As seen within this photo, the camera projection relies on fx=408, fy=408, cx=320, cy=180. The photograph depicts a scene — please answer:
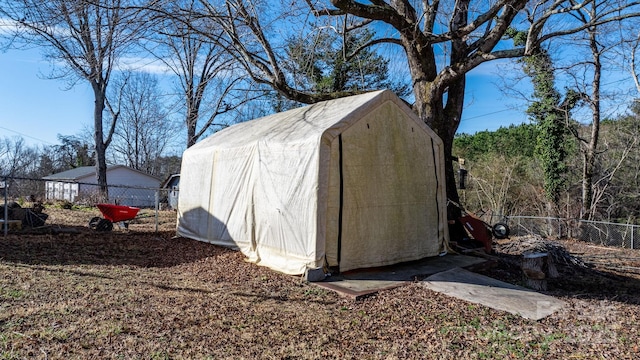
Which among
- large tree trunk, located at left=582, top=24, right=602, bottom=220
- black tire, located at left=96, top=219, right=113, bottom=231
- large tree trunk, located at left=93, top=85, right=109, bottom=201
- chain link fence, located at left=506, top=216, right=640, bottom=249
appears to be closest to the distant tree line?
large tree trunk, located at left=582, top=24, right=602, bottom=220

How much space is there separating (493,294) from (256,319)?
3.08 metres


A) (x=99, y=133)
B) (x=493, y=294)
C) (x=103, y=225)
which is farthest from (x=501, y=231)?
(x=99, y=133)

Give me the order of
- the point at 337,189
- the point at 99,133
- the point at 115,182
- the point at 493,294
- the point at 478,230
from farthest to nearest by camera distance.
Result: the point at 115,182, the point at 99,133, the point at 478,230, the point at 337,189, the point at 493,294

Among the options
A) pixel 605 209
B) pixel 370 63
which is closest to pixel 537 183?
pixel 605 209

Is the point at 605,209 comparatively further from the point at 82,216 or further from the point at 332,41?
the point at 82,216

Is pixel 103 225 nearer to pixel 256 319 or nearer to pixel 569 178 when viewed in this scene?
pixel 256 319

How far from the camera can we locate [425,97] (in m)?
9.01

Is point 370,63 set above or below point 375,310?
above

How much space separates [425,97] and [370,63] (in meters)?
6.46

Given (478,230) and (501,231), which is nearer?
(478,230)

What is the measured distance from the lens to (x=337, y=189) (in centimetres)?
598

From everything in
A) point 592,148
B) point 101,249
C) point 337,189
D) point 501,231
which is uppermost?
point 592,148

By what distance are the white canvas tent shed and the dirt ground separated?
2.30 feet

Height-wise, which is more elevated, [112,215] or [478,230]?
[112,215]
